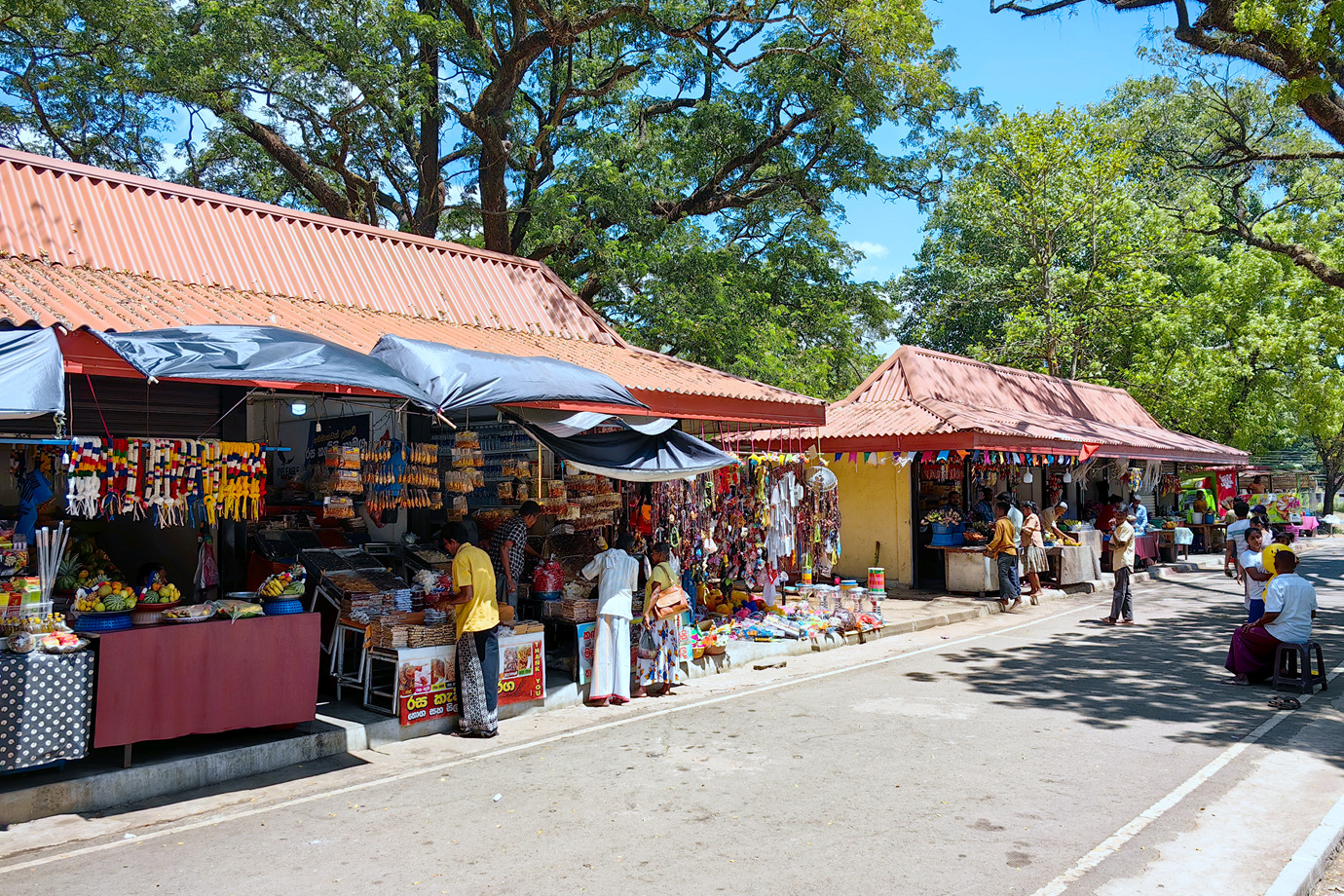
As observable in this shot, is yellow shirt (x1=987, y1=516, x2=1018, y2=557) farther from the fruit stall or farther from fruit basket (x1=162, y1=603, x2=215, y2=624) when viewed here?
fruit basket (x1=162, y1=603, x2=215, y2=624)

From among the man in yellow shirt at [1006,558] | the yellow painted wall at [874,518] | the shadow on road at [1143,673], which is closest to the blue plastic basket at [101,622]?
the shadow on road at [1143,673]

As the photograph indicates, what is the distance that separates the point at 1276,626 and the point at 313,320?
400 inches

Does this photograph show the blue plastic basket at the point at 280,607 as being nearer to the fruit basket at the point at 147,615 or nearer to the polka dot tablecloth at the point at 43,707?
the fruit basket at the point at 147,615

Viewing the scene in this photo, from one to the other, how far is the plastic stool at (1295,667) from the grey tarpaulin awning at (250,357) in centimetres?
861

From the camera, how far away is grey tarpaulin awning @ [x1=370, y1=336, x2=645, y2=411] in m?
7.32

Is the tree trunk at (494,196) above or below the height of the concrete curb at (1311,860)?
above

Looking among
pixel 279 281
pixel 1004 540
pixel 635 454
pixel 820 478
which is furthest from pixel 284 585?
pixel 1004 540

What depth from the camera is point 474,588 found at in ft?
26.1

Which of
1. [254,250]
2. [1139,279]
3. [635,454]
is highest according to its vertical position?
[1139,279]

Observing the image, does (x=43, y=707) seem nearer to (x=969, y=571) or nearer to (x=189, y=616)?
(x=189, y=616)

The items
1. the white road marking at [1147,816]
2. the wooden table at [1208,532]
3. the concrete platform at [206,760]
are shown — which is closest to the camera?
the white road marking at [1147,816]

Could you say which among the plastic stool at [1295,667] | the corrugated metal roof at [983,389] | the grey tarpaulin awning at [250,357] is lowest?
the plastic stool at [1295,667]

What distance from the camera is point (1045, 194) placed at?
80.2 feet

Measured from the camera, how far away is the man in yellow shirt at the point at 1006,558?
49.6ft
